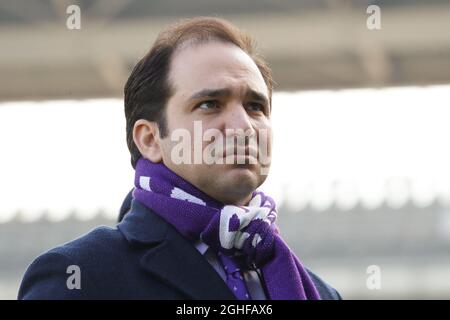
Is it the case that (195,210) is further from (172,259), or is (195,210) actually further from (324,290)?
(324,290)

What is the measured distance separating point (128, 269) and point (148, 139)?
39 cm

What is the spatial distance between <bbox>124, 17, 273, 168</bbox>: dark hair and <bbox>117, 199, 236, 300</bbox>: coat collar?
243 mm

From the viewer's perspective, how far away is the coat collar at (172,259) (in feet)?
9.34

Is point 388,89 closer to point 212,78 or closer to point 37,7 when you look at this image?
point 37,7

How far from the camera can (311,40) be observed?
11352 mm

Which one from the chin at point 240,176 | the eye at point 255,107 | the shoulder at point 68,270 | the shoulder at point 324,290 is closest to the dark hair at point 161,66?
the eye at point 255,107

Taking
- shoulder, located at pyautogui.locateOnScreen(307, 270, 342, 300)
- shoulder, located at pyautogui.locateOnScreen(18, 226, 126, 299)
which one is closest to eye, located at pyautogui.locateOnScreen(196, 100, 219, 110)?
shoulder, located at pyautogui.locateOnScreen(18, 226, 126, 299)

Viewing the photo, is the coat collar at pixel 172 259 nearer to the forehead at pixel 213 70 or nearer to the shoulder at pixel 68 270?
the shoulder at pixel 68 270

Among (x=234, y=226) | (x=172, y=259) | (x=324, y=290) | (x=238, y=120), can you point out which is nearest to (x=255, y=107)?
(x=238, y=120)

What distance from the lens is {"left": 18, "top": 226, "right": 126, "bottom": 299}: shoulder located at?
2.78 meters

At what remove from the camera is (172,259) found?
2.91m

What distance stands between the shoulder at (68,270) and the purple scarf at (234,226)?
18 cm

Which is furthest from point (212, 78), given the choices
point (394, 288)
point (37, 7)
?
point (394, 288)

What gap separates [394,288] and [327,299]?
17344mm
